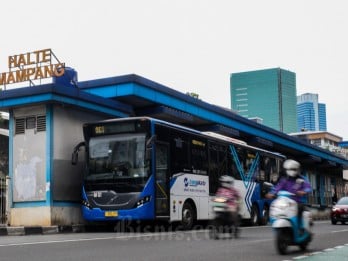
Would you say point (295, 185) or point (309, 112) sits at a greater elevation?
point (309, 112)

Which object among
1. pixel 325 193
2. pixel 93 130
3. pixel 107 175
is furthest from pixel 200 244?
pixel 325 193

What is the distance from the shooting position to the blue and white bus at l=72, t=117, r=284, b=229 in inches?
623

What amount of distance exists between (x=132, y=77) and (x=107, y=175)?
5994 mm

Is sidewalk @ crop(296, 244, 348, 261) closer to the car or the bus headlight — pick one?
the bus headlight

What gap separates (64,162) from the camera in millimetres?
19172

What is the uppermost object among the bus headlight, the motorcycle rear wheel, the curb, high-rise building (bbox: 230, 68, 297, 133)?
high-rise building (bbox: 230, 68, 297, 133)

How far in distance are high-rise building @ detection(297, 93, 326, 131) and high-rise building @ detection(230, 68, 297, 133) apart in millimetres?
28313

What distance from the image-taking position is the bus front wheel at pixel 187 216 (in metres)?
17.2

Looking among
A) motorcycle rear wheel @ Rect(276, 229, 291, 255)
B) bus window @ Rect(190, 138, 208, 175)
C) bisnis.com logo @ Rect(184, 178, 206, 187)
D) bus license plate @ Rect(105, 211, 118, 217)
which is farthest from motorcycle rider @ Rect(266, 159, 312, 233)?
bus window @ Rect(190, 138, 208, 175)

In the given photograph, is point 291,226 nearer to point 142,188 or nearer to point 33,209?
point 142,188

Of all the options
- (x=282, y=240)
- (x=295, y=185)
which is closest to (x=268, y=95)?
(x=295, y=185)

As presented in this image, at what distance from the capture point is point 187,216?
17.5m

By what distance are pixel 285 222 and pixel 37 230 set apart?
9.61m

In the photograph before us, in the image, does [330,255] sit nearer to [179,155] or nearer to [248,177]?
[179,155]
